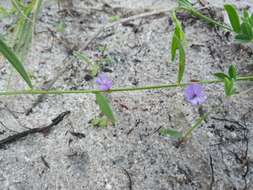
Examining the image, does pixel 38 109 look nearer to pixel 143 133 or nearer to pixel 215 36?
pixel 143 133

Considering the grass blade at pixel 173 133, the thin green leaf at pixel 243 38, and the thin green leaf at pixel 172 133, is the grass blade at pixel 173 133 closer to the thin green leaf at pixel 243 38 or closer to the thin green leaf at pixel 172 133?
the thin green leaf at pixel 172 133

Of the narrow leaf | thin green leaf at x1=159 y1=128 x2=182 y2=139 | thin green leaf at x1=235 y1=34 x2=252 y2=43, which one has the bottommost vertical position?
thin green leaf at x1=159 y1=128 x2=182 y2=139

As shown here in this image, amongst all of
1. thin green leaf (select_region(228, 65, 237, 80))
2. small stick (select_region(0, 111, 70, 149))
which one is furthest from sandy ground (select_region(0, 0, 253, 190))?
thin green leaf (select_region(228, 65, 237, 80))

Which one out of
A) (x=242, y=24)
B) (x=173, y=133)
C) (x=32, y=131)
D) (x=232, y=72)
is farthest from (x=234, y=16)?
(x=32, y=131)

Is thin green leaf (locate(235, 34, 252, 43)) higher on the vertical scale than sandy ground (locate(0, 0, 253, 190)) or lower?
higher

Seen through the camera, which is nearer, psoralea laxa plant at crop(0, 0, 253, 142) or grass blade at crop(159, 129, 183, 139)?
psoralea laxa plant at crop(0, 0, 253, 142)

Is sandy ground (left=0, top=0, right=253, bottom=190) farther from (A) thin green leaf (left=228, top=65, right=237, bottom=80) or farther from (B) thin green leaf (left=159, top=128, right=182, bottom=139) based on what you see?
(A) thin green leaf (left=228, top=65, right=237, bottom=80)

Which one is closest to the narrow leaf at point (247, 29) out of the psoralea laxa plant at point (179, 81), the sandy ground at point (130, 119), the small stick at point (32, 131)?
the psoralea laxa plant at point (179, 81)

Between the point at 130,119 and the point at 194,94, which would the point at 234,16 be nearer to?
the point at 194,94

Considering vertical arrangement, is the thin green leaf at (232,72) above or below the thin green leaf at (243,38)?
below
